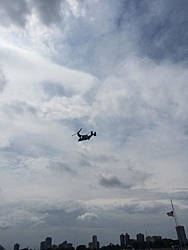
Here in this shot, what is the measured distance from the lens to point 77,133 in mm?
85938

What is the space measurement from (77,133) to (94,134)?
21.8ft

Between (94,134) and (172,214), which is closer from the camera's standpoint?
(94,134)

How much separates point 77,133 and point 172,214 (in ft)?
166

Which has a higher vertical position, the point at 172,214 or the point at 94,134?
the point at 94,134

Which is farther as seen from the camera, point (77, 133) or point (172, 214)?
point (172, 214)

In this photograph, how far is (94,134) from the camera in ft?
274

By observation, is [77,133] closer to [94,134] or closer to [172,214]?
[94,134]

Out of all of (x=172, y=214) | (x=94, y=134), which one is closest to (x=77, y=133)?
(x=94, y=134)

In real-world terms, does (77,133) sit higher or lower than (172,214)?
higher

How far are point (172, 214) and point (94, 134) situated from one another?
153 ft

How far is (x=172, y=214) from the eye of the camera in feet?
310
